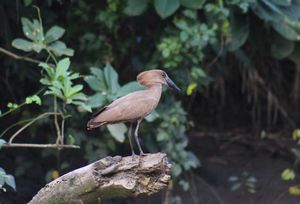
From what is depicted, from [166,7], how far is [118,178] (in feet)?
6.69

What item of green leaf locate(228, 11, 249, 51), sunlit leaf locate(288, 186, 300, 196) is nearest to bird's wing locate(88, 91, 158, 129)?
green leaf locate(228, 11, 249, 51)

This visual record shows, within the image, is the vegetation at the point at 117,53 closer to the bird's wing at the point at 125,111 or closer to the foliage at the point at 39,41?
the foliage at the point at 39,41

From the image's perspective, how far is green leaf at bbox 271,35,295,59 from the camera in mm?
6055

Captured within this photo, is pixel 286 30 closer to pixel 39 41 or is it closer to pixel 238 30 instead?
pixel 238 30

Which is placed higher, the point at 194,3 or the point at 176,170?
the point at 194,3

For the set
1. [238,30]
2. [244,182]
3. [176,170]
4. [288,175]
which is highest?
[238,30]

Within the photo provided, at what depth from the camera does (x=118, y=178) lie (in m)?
3.63

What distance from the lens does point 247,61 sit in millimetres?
6434

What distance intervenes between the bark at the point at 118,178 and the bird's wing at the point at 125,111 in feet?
0.95

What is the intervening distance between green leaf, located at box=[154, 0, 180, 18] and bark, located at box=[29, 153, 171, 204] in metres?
1.91

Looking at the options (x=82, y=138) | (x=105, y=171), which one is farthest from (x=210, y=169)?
(x=105, y=171)

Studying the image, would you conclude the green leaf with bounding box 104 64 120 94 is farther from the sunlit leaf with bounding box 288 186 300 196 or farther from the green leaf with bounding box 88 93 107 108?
the sunlit leaf with bounding box 288 186 300 196

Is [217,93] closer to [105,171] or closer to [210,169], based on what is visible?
[210,169]

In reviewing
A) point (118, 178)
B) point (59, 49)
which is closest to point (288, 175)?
point (59, 49)
